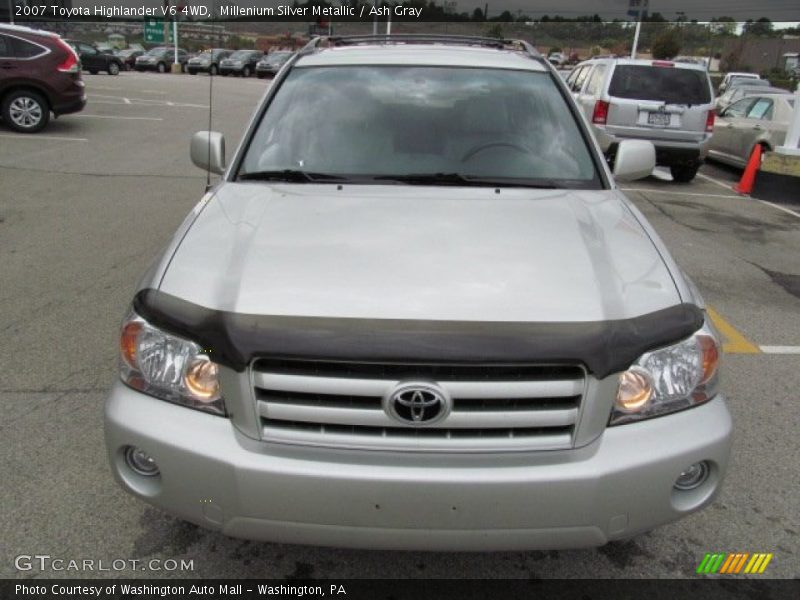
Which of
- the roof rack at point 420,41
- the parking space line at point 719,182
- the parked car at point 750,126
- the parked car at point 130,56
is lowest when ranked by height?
the parked car at point 130,56

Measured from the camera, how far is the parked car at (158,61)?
133 ft

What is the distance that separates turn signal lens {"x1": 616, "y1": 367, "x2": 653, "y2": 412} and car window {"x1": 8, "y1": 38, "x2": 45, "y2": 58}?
42.3 feet

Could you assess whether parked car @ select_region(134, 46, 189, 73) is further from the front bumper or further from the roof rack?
the front bumper

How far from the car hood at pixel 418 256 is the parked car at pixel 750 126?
1000 centimetres

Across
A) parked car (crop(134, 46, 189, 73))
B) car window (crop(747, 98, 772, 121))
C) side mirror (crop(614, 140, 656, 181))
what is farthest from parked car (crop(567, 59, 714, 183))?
parked car (crop(134, 46, 189, 73))

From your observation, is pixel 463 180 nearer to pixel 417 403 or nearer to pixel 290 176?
pixel 290 176

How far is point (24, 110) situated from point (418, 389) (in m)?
12.9

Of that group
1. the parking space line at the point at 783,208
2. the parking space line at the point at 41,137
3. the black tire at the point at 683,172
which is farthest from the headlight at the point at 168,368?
the parking space line at the point at 41,137

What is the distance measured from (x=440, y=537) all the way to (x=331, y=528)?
0.31 metres

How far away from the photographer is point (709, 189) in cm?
1088

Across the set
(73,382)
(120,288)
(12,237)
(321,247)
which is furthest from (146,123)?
(321,247)

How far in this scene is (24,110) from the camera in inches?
485

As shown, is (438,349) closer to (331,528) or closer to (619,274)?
(331,528)

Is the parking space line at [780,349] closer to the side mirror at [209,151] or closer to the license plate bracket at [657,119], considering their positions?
the side mirror at [209,151]
